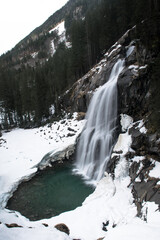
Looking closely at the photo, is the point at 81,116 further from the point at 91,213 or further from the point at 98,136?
the point at 91,213

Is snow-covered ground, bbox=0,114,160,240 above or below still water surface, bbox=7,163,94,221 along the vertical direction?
above

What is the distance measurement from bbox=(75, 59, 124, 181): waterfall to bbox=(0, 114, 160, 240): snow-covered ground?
5.51 feet

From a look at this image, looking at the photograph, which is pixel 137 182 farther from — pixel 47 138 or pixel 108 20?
pixel 108 20

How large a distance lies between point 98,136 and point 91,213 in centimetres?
805

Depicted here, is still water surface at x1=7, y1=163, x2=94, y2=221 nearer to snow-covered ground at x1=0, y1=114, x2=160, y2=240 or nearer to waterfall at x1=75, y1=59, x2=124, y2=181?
snow-covered ground at x1=0, y1=114, x2=160, y2=240

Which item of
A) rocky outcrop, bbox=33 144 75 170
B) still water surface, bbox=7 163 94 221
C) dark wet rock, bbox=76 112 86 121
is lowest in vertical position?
still water surface, bbox=7 163 94 221

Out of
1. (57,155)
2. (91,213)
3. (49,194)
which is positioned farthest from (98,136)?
(91,213)

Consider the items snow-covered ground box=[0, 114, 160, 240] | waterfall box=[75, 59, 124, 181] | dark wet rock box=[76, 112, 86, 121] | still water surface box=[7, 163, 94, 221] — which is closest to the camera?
snow-covered ground box=[0, 114, 160, 240]

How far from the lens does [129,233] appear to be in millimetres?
4207

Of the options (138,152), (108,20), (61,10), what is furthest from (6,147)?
(61,10)

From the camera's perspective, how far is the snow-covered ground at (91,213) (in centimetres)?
468

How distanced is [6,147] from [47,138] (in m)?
5.74

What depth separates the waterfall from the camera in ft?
45.5

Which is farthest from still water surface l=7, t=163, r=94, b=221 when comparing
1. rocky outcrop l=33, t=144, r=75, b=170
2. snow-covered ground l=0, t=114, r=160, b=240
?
rocky outcrop l=33, t=144, r=75, b=170
